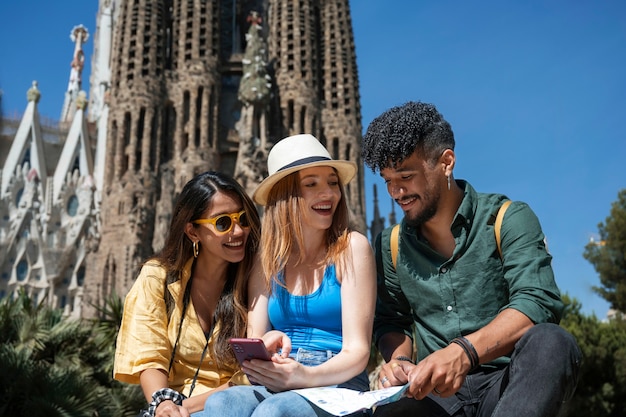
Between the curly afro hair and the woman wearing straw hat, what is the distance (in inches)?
9.9

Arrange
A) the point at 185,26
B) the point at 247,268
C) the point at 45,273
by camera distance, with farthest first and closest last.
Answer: the point at 45,273 < the point at 185,26 < the point at 247,268

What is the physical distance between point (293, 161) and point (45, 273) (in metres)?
31.6

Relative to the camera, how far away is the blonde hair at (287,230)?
3141 mm

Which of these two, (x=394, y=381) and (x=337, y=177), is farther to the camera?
(x=337, y=177)

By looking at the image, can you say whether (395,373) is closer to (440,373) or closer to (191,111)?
(440,373)

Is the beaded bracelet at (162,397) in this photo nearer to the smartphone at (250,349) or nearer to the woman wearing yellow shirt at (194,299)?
the woman wearing yellow shirt at (194,299)

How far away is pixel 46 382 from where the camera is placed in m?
8.56

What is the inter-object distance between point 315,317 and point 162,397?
2.51 ft

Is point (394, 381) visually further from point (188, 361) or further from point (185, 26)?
point (185, 26)

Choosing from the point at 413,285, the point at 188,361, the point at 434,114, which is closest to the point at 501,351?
the point at 413,285

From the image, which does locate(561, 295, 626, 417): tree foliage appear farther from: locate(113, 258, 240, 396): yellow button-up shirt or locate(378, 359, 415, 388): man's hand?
locate(378, 359, 415, 388): man's hand

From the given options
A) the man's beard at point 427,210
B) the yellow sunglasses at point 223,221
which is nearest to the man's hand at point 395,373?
the man's beard at point 427,210

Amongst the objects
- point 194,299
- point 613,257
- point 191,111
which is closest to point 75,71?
point 191,111

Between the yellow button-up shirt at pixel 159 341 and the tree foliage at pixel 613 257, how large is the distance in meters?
21.1
